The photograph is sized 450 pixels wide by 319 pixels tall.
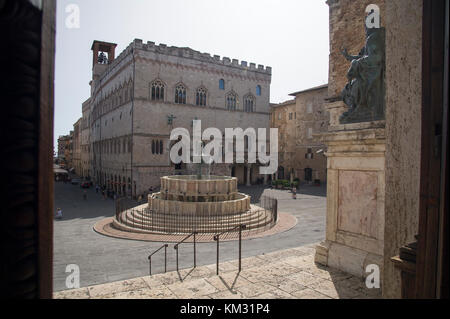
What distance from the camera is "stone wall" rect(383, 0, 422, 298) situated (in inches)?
130

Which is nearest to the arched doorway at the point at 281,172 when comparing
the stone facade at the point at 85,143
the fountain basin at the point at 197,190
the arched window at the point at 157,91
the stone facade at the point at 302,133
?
the stone facade at the point at 302,133

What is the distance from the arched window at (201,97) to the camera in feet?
115

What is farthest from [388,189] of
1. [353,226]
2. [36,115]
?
[36,115]

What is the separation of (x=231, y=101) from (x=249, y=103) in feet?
9.11

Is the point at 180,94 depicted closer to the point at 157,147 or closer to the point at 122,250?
the point at 157,147

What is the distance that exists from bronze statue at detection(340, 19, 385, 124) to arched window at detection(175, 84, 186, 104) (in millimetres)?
29063

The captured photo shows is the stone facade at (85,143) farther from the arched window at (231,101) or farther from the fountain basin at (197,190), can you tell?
the fountain basin at (197,190)

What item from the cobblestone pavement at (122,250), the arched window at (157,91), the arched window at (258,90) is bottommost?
the cobblestone pavement at (122,250)

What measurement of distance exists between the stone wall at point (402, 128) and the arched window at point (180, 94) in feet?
103

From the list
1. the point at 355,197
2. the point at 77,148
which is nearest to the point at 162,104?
the point at 355,197

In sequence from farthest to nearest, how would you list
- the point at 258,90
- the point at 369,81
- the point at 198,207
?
the point at 258,90 < the point at 198,207 < the point at 369,81

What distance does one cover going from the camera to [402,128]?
341 cm

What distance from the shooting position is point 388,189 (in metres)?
3.53
